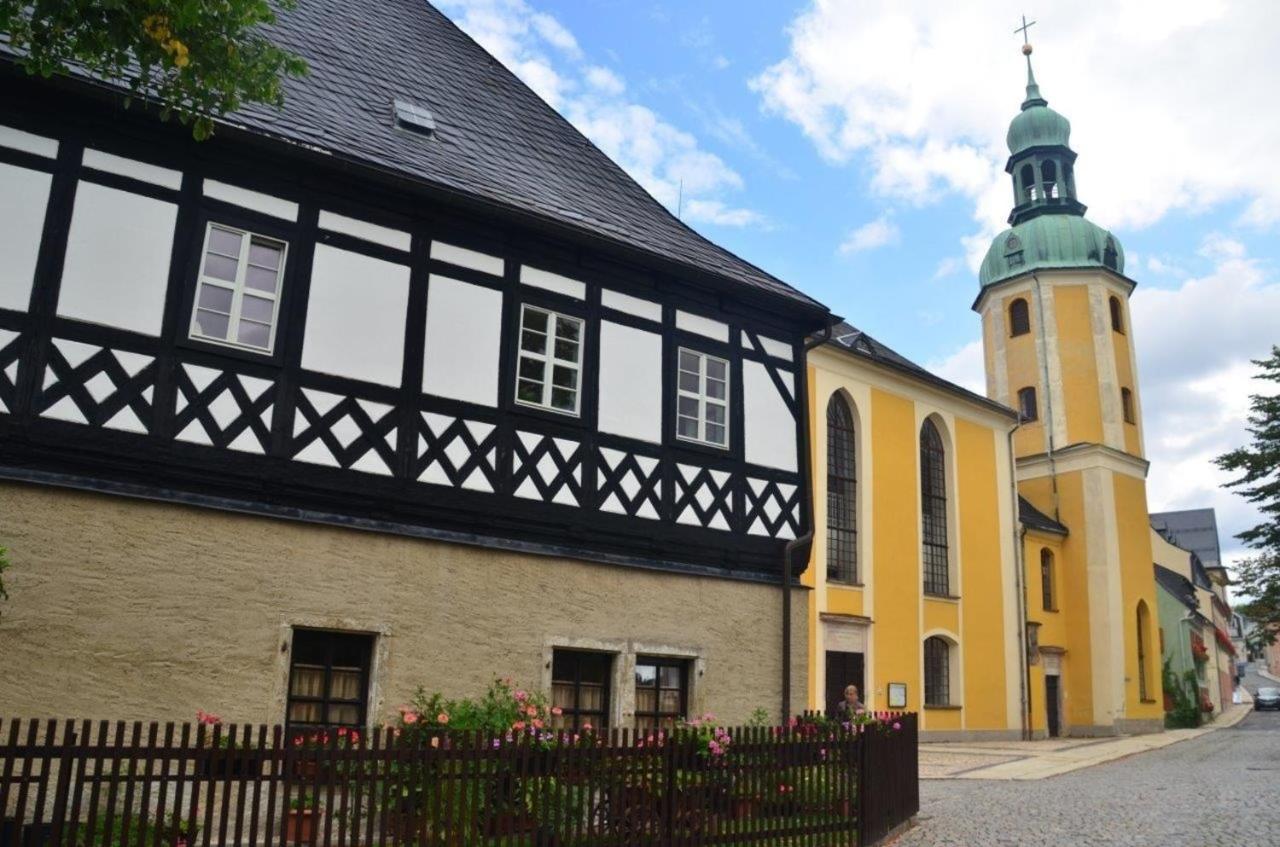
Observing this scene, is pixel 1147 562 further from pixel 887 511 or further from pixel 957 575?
pixel 887 511

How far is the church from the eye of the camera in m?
8.91

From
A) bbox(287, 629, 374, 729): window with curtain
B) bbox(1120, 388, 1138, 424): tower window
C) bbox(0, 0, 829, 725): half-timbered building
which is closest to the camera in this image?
bbox(0, 0, 829, 725): half-timbered building

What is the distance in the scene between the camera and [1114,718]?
107 feet

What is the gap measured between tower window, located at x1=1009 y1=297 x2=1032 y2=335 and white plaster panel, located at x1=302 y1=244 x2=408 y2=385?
99.6ft

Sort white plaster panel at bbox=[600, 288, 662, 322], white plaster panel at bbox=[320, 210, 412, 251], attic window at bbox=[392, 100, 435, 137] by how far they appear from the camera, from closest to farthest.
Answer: white plaster panel at bbox=[320, 210, 412, 251] → attic window at bbox=[392, 100, 435, 137] → white plaster panel at bbox=[600, 288, 662, 322]

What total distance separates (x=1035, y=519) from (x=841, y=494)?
10.8 metres

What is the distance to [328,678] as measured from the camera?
10062mm

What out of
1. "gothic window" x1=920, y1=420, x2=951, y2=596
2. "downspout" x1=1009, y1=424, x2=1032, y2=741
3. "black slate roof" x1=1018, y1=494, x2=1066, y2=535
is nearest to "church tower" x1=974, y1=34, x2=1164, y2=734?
"black slate roof" x1=1018, y1=494, x2=1066, y2=535

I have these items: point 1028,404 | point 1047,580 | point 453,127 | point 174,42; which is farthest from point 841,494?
point 174,42

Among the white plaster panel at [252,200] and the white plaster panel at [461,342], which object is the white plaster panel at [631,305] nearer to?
the white plaster panel at [461,342]

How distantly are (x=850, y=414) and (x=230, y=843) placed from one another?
20368 millimetres

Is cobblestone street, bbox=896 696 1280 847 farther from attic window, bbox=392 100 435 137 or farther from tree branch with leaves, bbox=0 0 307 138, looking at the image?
attic window, bbox=392 100 435 137

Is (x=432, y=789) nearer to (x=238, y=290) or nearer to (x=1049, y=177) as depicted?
(x=238, y=290)

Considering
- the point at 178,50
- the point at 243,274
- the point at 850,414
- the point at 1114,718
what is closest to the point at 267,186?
the point at 243,274
